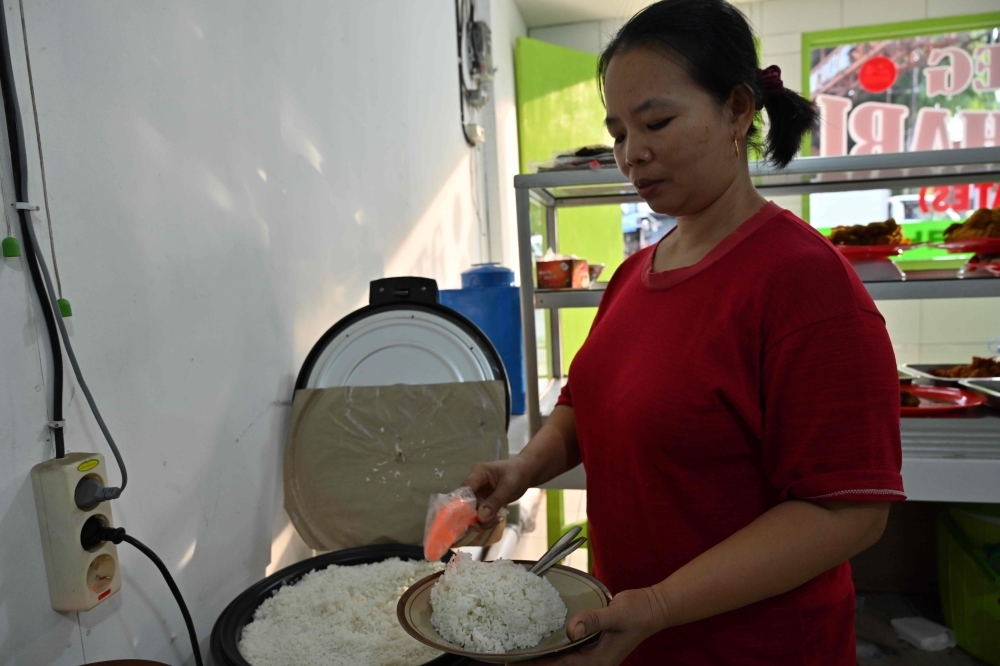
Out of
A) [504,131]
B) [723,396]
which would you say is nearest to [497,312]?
[723,396]

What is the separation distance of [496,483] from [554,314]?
1545 millimetres

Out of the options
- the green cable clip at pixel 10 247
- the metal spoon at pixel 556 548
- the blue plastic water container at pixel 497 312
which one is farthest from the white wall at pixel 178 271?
the metal spoon at pixel 556 548

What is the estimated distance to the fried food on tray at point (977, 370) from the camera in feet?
6.94

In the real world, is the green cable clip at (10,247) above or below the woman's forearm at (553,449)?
above

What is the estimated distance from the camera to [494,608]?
2.87ft

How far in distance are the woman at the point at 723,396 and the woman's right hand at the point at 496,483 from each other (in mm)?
138

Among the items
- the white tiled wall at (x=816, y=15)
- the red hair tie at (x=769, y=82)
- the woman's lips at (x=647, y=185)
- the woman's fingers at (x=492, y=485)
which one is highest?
the white tiled wall at (x=816, y=15)

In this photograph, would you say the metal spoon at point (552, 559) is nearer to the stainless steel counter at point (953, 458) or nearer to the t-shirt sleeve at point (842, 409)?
the t-shirt sleeve at point (842, 409)

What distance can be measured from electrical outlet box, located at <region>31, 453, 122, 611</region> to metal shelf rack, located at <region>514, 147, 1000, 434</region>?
1.26 metres

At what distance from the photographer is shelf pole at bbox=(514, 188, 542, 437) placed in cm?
194

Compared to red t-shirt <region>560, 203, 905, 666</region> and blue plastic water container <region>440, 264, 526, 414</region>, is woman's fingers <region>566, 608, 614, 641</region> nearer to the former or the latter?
red t-shirt <region>560, 203, 905, 666</region>

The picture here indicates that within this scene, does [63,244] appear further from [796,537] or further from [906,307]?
[906,307]

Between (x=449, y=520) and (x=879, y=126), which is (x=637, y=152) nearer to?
(x=449, y=520)

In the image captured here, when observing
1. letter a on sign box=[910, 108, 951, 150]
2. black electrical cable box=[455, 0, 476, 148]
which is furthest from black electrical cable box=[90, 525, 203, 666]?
letter a on sign box=[910, 108, 951, 150]
